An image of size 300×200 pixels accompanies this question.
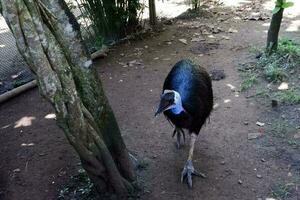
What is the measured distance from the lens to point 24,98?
5.61m

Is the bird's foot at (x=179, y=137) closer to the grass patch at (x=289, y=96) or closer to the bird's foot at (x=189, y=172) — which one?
the bird's foot at (x=189, y=172)

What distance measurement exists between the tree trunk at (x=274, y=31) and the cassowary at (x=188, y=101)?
1.92 m

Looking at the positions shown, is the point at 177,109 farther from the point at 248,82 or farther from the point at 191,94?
the point at 248,82

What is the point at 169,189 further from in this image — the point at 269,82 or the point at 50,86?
the point at 269,82

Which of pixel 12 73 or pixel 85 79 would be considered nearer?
pixel 85 79

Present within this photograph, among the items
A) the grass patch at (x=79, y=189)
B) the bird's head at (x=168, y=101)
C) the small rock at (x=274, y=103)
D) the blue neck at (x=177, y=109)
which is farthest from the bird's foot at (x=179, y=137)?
the small rock at (x=274, y=103)

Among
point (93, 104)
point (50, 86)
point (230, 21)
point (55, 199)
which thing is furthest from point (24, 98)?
point (230, 21)

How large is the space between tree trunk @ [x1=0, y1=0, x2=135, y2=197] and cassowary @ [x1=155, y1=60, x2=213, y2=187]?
53 centimetres

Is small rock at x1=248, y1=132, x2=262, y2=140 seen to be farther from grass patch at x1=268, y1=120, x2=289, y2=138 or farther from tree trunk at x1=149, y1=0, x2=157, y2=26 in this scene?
tree trunk at x1=149, y1=0, x2=157, y2=26

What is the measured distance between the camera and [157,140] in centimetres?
436

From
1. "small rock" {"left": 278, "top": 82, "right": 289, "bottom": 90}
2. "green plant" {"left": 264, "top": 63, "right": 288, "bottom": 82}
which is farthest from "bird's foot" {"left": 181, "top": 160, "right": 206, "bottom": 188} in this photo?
"green plant" {"left": 264, "top": 63, "right": 288, "bottom": 82}

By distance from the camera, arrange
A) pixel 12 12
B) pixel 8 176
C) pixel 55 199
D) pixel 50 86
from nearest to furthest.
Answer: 1. pixel 12 12
2. pixel 50 86
3. pixel 55 199
4. pixel 8 176

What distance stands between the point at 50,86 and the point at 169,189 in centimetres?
158

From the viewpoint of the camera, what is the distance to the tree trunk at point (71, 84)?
8.07ft
